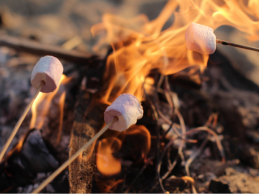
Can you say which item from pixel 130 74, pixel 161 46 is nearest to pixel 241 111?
pixel 161 46

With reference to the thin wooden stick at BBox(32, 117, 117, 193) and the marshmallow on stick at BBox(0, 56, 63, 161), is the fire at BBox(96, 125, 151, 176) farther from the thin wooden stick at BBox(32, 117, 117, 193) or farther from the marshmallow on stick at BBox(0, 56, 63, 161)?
the marshmallow on stick at BBox(0, 56, 63, 161)

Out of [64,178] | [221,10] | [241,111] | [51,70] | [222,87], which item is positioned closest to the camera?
[51,70]

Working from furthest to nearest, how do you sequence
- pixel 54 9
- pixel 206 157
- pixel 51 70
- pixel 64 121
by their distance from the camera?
pixel 54 9, pixel 206 157, pixel 64 121, pixel 51 70

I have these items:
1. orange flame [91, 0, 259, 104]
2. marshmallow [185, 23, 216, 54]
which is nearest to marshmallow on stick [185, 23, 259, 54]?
marshmallow [185, 23, 216, 54]

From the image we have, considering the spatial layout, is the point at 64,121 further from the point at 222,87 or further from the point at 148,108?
the point at 222,87

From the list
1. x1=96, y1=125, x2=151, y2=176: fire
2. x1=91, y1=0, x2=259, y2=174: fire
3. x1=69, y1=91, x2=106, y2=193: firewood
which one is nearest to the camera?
x1=69, y1=91, x2=106, y2=193: firewood

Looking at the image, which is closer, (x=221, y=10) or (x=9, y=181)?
(x=9, y=181)

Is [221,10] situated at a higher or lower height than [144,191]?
higher
